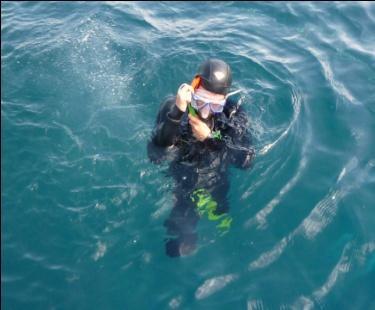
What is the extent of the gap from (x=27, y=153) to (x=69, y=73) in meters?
2.46

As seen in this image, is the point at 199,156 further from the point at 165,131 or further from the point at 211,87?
the point at 211,87

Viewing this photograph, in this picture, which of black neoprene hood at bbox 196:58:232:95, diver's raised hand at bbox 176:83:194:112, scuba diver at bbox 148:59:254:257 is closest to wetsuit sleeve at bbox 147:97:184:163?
scuba diver at bbox 148:59:254:257

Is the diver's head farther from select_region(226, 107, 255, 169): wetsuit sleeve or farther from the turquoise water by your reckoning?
the turquoise water

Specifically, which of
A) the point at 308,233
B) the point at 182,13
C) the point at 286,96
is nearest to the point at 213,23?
the point at 182,13

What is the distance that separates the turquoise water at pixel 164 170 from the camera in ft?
16.7

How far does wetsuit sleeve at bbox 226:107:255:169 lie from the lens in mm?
5793

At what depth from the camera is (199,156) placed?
5844 millimetres

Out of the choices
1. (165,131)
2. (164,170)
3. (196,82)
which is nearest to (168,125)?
(165,131)

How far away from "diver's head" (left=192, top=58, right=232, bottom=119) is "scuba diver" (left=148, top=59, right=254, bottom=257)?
1 cm

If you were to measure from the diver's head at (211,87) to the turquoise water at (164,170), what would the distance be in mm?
1428

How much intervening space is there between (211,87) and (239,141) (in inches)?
42.1

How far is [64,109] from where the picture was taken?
738 cm

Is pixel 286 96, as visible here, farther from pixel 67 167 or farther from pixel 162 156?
pixel 67 167

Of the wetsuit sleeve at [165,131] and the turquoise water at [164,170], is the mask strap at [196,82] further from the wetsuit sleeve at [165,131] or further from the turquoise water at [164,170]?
the turquoise water at [164,170]
